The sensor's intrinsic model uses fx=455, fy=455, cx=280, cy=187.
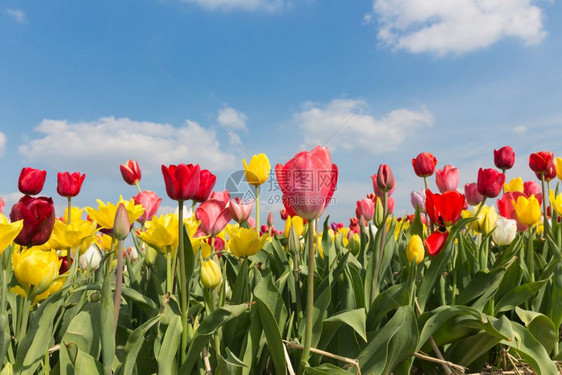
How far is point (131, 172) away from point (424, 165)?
1.78 meters

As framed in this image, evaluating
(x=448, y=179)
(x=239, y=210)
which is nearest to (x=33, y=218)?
(x=239, y=210)

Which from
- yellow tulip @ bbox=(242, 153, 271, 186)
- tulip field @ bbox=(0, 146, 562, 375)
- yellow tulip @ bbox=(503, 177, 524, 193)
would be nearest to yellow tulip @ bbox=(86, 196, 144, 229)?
tulip field @ bbox=(0, 146, 562, 375)

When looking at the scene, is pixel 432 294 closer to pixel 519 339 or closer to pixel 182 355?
pixel 519 339

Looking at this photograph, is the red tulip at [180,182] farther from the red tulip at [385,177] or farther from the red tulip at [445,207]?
the red tulip at [445,207]

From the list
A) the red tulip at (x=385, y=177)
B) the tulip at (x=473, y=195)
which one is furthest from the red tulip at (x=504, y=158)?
the red tulip at (x=385, y=177)

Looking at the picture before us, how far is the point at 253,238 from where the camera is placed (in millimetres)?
1616

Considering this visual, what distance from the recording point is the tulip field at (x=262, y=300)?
127cm

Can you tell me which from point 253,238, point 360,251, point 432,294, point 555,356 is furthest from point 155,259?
point 555,356

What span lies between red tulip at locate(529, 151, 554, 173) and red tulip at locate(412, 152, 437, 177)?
0.60m

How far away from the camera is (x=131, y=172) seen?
2.69 meters

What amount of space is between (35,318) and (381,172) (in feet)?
4.27

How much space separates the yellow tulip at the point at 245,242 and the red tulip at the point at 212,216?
0.34 meters

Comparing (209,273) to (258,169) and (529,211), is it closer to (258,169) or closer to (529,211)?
(258,169)

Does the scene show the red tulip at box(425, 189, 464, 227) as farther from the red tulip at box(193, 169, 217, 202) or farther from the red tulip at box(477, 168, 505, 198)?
the red tulip at box(193, 169, 217, 202)
